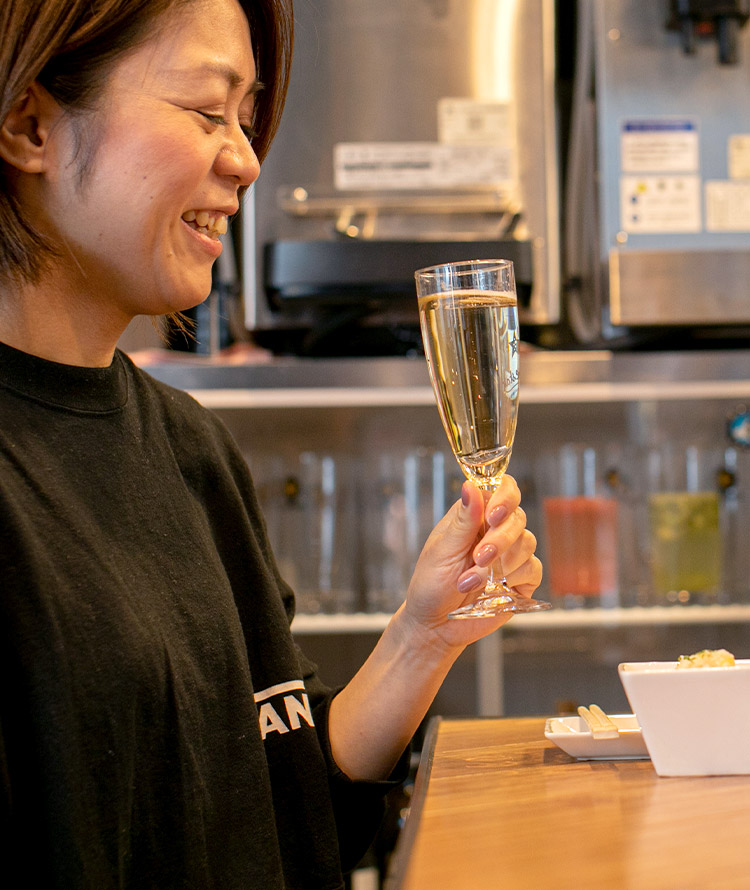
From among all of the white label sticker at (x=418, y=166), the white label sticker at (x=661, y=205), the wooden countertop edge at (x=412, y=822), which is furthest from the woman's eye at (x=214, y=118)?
the white label sticker at (x=661, y=205)

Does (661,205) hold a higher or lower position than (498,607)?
higher

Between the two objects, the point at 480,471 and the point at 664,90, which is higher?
the point at 664,90

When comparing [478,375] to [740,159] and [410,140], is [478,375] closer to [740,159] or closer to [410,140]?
[410,140]

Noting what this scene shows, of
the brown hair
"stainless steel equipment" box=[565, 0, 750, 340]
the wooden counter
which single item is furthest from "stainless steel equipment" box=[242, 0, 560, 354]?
the wooden counter

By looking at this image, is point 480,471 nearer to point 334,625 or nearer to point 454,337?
point 454,337

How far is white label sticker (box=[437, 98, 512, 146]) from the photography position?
208cm

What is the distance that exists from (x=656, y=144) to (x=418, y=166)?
0.49 m

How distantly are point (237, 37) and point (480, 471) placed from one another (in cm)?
47

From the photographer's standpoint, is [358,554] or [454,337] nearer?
[454,337]

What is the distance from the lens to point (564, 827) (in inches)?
23.4

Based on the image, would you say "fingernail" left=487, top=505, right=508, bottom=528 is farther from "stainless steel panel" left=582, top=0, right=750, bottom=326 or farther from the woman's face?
"stainless steel panel" left=582, top=0, right=750, bottom=326

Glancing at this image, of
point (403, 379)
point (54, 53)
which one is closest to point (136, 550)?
point (54, 53)

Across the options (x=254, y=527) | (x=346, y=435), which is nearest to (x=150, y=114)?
(x=254, y=527)

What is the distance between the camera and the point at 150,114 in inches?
34.1
